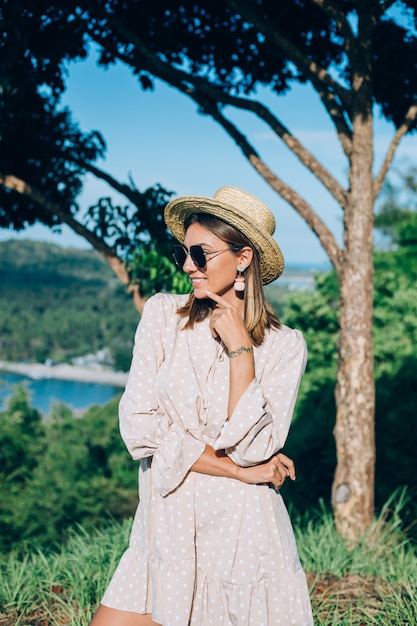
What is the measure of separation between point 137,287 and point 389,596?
101 inches

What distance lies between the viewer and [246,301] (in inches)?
91.6

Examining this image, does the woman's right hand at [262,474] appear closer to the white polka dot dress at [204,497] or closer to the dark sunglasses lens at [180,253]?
the white polka dot dress at [204,497]

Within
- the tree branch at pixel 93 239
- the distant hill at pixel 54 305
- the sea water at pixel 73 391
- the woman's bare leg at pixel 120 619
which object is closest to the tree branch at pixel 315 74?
the tree branch at pixel 93 239

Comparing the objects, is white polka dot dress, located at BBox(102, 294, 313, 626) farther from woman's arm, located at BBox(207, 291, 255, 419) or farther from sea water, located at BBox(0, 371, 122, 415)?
sea water, located at BBox(0, 371, 122, 415)

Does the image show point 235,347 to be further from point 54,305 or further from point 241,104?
point 54,305

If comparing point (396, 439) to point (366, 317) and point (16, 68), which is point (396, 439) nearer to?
point (366, 317)

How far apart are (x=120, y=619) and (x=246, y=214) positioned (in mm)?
1441

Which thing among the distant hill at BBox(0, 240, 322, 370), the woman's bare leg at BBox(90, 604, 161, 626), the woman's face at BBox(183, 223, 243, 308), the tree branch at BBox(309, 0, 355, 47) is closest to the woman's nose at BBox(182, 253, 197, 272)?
the woman's face at BBox(183, 223, 243, 308)

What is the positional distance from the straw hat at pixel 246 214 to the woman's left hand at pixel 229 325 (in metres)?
0.27

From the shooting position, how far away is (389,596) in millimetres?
3371

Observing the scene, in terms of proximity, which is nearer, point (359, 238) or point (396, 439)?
point (359, 238)

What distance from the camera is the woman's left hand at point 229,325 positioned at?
2125mm

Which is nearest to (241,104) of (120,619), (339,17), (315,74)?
(315,74)

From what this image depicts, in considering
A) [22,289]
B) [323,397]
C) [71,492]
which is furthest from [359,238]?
[22,289]
